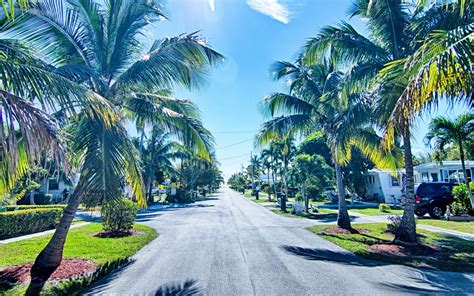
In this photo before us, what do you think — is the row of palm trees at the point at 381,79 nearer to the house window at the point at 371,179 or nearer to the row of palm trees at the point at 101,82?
the row of palm trees at the point at 101,82

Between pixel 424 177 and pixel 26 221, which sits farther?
pixel 424 177

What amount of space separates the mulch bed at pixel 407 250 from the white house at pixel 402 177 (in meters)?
15.0

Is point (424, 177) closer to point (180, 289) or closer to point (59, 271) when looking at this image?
point (180, 289)

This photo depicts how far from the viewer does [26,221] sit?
39.7ft

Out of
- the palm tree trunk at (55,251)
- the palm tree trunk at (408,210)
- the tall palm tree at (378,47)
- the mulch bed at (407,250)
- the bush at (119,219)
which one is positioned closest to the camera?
the palm tree trunk at (55,251)

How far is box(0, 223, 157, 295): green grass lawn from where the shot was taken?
24.7 feet

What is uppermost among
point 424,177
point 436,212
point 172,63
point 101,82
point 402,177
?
point 172,63

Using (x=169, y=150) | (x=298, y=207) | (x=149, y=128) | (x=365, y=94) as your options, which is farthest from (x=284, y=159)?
(x=149, y=128)

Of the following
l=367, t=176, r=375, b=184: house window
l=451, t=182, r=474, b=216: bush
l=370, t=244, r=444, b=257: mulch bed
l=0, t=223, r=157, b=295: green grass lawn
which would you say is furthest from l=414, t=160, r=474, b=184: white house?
l=0, t=223, r=157, b=295: green grass lawn

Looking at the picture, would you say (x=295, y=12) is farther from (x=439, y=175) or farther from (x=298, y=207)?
(x=439, y=175)

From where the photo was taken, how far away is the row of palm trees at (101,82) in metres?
5.29

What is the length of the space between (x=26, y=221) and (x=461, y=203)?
69.4 ft

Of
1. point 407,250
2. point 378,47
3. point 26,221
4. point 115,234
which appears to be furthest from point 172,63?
point 26,221

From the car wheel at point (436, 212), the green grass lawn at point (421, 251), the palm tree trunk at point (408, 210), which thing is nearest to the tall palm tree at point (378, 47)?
the palm tree trunk at point (408, 210)
